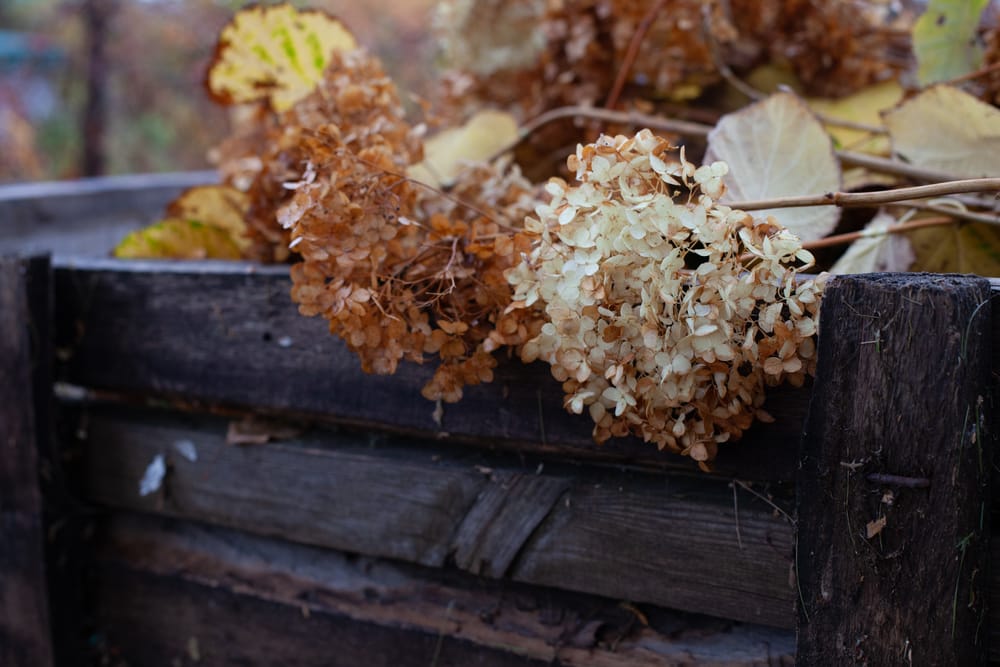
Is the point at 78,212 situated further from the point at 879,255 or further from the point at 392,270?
the point at 879,255

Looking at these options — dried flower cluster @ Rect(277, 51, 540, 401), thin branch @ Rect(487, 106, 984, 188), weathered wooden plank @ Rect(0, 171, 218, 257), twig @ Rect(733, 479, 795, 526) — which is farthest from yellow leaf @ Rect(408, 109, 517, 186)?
weathered wooden plank @ Rect(0, 171, 218, 257)

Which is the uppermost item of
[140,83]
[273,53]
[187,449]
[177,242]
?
[140,83]

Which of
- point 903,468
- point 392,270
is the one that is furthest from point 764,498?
point 392,270

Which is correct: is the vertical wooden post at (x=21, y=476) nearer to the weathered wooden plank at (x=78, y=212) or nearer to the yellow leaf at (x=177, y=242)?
the yellow leaf at (x=177, y=242)

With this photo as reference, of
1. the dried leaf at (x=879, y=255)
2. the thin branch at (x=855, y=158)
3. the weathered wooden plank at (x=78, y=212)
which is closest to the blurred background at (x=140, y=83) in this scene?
the weathered wooden plank at (x=78, y=212)

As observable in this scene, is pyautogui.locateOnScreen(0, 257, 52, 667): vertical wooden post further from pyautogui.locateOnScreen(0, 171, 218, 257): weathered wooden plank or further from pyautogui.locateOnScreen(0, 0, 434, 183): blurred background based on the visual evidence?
pyautogui.locateOnScreen(0, 0, 434, 183): blurred background

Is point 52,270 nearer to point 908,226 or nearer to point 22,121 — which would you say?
point 908,226
